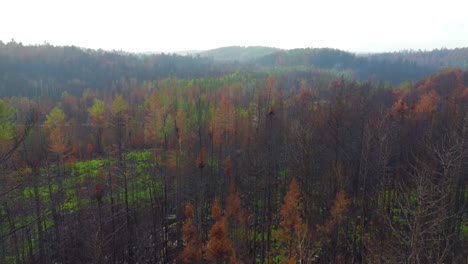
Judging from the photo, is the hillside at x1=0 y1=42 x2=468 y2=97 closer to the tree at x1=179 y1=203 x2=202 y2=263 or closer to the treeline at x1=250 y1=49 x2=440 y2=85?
the treeline at x1=250 y1=49 x2=440 y2=85

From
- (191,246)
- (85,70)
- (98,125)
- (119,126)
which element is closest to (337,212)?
(191,246)

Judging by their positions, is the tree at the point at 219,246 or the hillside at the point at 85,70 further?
the hillside at the point at 85,70

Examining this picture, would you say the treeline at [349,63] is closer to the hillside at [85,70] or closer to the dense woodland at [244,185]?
the hillside at [85,70]

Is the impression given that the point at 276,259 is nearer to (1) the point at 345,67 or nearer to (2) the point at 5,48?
(2) the point at 5,48

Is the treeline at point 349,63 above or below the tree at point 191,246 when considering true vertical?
above

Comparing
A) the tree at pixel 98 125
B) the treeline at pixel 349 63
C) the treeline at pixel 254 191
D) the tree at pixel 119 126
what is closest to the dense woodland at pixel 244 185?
the treeline at pixel 254 191

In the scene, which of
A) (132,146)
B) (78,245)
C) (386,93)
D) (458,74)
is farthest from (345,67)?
(78,245)
